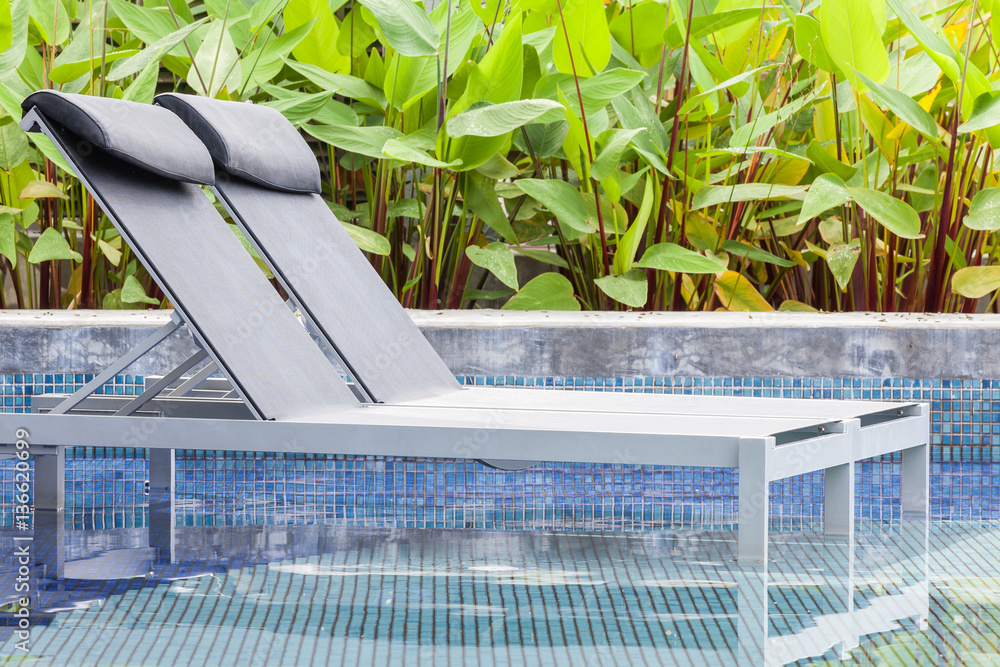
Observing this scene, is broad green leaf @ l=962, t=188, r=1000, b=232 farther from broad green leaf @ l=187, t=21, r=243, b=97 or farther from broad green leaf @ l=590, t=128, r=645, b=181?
broad green leaf @ l=187, t=21, r=243, b=97

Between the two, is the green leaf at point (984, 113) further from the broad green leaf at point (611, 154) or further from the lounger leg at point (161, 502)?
the lounger leg at point (161, 502)

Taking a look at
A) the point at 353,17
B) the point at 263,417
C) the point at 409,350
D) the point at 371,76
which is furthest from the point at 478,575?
the point at 353,17

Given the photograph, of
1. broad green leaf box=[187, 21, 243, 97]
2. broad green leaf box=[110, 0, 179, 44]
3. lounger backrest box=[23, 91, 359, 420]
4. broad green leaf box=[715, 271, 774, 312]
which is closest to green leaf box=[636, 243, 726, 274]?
broad green leaf box=[715, 271, 774, 312]

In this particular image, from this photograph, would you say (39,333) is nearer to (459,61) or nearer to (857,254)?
(459,61)

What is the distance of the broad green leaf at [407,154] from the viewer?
4.12 meters

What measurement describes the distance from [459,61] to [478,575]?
251 centimetres

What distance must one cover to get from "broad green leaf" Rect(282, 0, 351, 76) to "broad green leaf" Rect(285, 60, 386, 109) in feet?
0.90

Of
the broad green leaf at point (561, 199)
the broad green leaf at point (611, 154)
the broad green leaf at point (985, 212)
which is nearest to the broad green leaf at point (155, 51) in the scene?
the broad green leaf at point (561, 199)

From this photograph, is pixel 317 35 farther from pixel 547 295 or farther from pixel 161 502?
pixel 161 502

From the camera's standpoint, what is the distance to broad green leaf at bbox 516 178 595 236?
427 cm

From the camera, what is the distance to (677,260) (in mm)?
4227

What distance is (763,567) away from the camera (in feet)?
7.83

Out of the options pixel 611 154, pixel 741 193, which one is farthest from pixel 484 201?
pixel 741 193

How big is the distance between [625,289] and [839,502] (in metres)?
1.58
